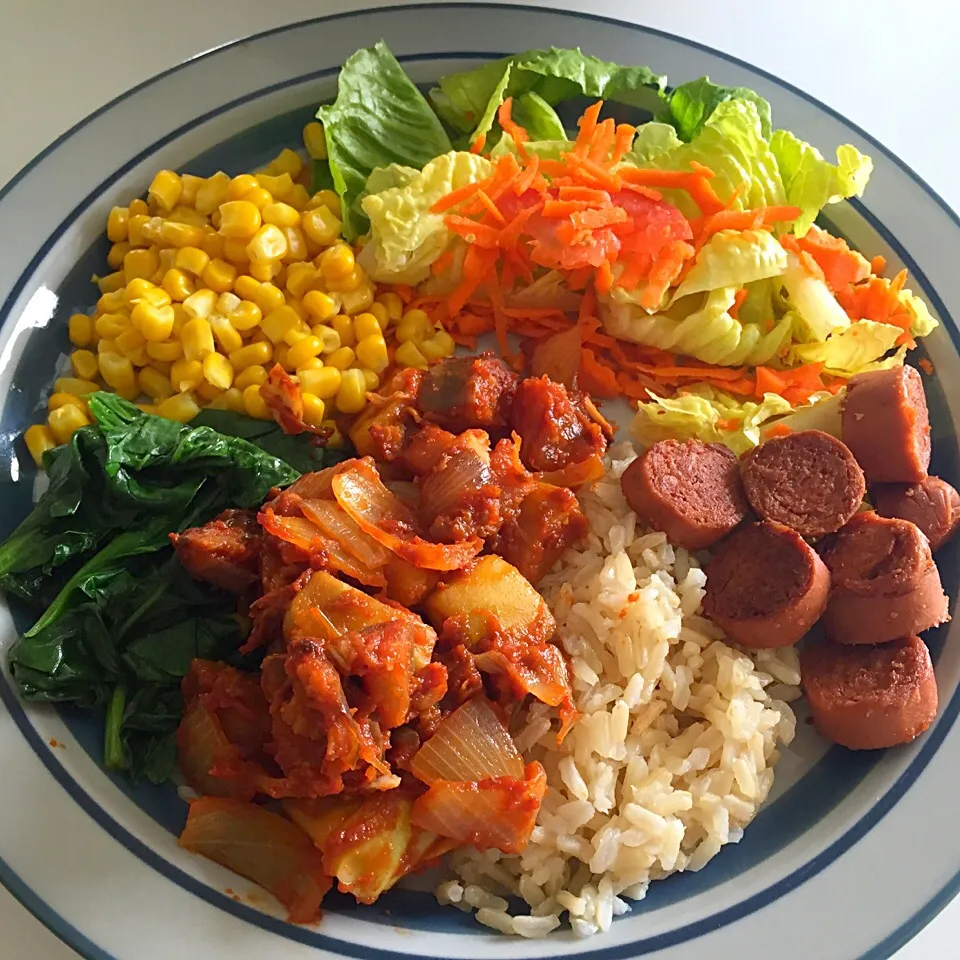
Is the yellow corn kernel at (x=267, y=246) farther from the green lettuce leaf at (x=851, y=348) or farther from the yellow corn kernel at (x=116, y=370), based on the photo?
the green lettuce leaf at (x=851, y=348)

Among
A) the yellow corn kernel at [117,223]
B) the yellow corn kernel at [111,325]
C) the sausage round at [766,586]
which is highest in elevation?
the yellow corn kernel at [117,223]

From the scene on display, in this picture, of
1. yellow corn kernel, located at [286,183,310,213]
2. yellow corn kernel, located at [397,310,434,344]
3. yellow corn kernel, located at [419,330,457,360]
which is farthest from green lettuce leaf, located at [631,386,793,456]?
yellow corn kernel, located at [286,183,310,213]

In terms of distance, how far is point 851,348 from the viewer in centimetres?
378

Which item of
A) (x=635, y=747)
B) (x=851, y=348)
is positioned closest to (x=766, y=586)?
(x=635, y=747)

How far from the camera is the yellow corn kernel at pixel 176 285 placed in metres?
A: 3.62

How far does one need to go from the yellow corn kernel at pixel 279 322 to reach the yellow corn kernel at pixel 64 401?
0.74 meters

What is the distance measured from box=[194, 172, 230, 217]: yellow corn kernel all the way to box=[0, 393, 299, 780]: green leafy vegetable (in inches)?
37.1

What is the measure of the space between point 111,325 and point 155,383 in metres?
0.27

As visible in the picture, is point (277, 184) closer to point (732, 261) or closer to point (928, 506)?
point (732, 261)

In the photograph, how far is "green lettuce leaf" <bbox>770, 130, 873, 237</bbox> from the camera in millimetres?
3842

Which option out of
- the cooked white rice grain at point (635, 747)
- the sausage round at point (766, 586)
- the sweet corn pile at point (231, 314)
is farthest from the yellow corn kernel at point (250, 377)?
the sausage round at point (766, 586)

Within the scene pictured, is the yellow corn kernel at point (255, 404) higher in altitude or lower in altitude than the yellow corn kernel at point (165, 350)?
lower

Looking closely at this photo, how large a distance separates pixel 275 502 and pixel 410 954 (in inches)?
56.2

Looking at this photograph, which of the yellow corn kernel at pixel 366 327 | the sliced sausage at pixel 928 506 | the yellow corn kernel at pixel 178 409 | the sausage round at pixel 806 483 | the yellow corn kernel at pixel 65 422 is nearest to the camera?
the sausage round at pixel 806 483
